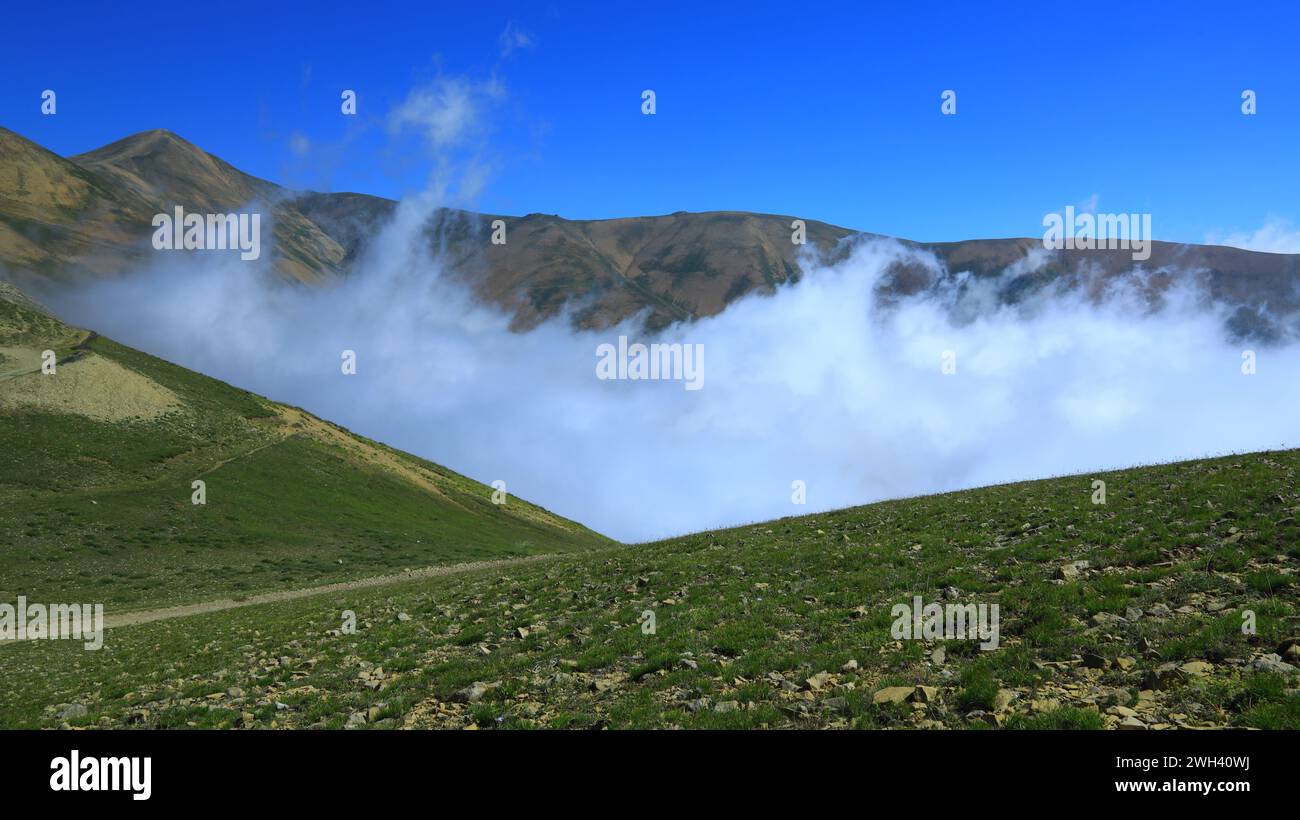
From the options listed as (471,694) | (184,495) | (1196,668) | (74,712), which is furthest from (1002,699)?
(184,495)

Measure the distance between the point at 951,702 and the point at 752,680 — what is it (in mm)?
3930

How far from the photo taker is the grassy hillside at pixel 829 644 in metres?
11.6

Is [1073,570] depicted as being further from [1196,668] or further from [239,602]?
[239,602]

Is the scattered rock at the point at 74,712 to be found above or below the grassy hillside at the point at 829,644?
below

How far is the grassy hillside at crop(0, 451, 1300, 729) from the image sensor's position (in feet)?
37.9

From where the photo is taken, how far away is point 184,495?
7762cm

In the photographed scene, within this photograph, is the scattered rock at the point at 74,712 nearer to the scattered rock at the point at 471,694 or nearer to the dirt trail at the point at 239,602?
the scattered rock at the point at 471,694

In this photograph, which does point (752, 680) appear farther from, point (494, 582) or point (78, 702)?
point (494, 582)

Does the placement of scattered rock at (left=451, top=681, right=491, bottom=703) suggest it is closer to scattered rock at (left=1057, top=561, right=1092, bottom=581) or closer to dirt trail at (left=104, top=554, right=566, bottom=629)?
scattered rock at (left=1057, top=561, right=1092, bottom=581)

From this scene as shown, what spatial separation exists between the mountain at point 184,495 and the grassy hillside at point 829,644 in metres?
33.7

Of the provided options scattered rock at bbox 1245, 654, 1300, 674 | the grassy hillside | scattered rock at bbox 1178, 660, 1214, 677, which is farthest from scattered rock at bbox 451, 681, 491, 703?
scattered rock at bbox 1245, 654, 1300, 674

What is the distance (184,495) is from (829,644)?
3360 inches

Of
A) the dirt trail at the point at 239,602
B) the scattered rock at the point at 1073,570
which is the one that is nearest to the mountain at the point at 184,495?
the dirt trail at the point at 239,602
